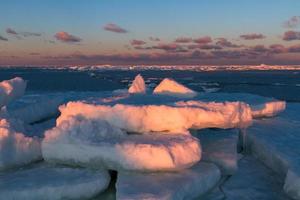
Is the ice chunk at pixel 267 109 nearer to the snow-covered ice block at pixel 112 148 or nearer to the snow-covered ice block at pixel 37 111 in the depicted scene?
the snow-covered ice block at pixel 112 148

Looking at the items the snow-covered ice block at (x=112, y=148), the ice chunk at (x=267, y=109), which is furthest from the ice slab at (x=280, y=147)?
the snow-covered ice block at (x=112, y=148)

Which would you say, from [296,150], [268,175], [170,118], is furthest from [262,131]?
[170,118]

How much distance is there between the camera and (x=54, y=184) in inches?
231

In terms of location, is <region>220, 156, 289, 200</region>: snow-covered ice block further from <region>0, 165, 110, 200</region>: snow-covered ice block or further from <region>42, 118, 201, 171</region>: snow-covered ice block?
<region>0, 165, 110, 200</region>: snow-covered ice block

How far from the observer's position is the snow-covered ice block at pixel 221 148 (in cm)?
707

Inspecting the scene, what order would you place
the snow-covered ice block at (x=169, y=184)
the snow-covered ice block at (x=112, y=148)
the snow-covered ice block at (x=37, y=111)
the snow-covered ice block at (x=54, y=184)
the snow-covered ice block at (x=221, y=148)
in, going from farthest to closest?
the snow-covered ice block at (x=37, y=111) < the snow-covered ice block at (x=221, y=148) < the snow-covered ice block at (x=112, y=148) < the snow-covered ice block at (x=54, y=184) < the snow-covered ice block at (x=169, y=184)

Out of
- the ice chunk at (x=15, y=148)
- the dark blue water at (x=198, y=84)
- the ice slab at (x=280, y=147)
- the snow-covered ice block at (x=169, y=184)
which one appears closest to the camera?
the snow-covered ice block at (x=169, y=184)

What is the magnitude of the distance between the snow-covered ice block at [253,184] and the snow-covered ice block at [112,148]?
0.78 meters

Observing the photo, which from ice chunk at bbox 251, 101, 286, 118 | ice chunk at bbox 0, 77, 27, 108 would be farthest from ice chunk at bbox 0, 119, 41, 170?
ice chunk at bbox 251, 101, 286, 118

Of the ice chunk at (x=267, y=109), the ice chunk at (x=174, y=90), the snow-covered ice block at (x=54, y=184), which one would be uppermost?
the ice chunk at (x=174, y=90)

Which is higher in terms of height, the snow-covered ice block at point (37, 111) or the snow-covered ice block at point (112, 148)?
the snow-covered ice block at point (112, 148)

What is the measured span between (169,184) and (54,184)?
1.57 meters

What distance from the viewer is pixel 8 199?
18.8ft

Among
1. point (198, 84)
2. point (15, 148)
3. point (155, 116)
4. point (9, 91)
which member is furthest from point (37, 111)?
point (198, 84)
